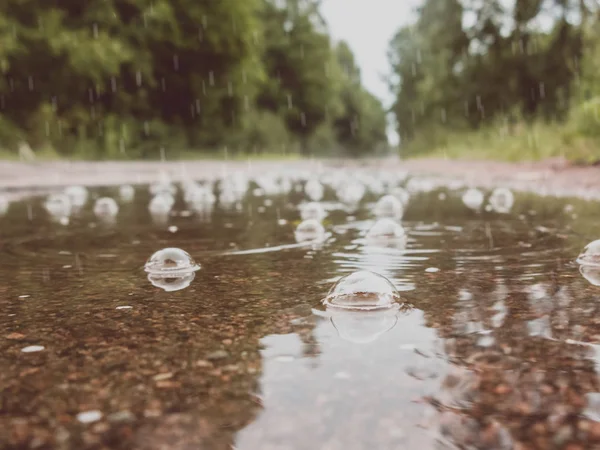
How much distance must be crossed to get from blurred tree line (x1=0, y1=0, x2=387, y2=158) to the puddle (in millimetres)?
15827

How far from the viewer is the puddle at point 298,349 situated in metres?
1.14

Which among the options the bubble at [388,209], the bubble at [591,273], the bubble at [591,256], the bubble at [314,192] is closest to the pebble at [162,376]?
the bubble at [591,273]

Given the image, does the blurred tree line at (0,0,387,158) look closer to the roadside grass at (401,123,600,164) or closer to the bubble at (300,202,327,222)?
the roadside grass at (401,123,600,164)

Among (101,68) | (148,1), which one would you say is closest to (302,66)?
(148,1)

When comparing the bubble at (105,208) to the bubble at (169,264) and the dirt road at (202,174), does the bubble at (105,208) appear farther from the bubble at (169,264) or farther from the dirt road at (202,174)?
the dirt road at (202,174)

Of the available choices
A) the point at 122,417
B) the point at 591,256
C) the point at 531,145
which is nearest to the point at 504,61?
the point at 531,145

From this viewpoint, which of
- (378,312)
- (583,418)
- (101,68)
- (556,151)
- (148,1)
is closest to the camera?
(583,418)

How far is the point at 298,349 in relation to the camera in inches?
62.5

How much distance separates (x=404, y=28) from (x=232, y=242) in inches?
2461

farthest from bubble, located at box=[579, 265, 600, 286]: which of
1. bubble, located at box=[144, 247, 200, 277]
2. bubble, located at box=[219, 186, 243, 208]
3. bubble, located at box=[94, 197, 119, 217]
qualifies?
bubble, located at box=[219, 186, 243, 208]

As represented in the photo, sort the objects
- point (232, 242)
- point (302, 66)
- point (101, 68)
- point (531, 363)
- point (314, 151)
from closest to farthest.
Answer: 1. point (531, 363)
2. point (232, 242)
3. point (101, 68)
4. point (302, 66)
5. point (314, 151)

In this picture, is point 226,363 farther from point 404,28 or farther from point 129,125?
point 404,28

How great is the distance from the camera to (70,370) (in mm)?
1451

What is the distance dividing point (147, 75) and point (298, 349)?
84.9ft
